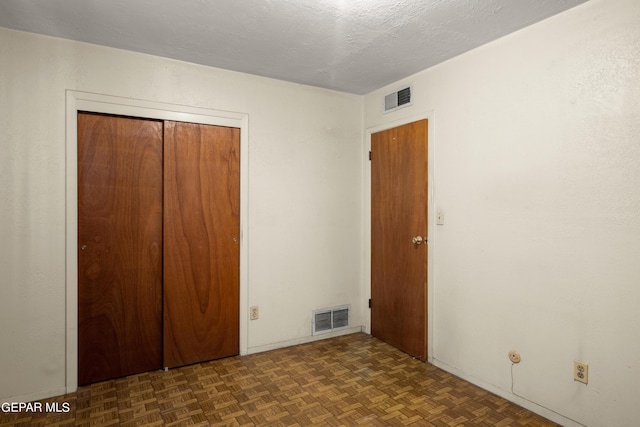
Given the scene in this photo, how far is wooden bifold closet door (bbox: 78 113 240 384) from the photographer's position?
257cm

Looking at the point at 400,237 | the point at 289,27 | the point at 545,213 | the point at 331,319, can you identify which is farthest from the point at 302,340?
the point at 289,27

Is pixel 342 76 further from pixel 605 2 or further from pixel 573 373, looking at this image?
pixel 573 373

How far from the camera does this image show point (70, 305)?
245 cm

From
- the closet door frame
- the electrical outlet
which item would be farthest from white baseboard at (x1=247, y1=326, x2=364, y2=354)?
the electrical outlet

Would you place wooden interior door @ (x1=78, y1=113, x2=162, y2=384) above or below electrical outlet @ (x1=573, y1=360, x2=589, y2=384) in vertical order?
above

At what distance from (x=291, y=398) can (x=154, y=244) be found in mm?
1482

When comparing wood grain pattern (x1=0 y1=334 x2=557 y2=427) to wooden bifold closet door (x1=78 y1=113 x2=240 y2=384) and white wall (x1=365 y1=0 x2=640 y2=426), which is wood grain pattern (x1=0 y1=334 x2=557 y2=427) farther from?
white wall (x1=365 y1=0 x2=640 y2=426)

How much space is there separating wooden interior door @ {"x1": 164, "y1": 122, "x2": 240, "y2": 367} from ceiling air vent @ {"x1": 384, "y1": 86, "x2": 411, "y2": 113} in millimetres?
1359

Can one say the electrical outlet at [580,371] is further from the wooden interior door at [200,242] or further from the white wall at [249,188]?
the wooden interior door at [200,242]

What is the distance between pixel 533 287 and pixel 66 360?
3.03 m

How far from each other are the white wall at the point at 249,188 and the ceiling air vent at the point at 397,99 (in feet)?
1.27

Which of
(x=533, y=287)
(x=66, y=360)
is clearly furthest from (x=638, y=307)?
(x=66, y=360)

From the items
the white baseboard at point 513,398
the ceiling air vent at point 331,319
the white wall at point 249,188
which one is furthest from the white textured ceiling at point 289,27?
the white baseboard at point 513,398

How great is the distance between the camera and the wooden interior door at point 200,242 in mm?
2799
